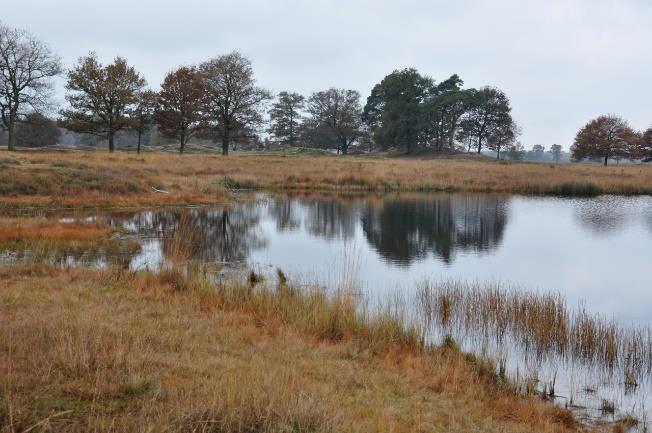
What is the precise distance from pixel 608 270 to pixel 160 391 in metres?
16.4

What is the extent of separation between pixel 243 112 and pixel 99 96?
1596cm

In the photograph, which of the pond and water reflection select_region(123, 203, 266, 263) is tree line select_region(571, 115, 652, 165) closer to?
the pond

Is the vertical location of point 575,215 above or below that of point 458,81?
below

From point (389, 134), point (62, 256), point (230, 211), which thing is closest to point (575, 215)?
point (230, 211)

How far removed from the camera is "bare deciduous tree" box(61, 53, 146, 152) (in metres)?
53.0

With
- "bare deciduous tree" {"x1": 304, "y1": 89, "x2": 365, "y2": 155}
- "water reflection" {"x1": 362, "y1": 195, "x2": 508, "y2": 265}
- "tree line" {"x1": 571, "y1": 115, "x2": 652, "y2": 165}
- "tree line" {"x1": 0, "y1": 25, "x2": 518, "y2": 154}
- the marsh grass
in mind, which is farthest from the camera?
"bare deciduous tree" {"x1": 304, "y1": 89, "x2": 365, "y2": 155}

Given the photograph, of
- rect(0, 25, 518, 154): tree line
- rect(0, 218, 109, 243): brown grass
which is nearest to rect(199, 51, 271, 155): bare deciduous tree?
rect(0, 25, 518, 154): tree line

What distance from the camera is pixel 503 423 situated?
584 centimetres

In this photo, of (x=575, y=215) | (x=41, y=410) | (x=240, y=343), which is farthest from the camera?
(x=575, y=215)

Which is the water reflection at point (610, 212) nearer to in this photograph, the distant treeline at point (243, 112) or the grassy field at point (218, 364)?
the grassy field at point (218, 364)

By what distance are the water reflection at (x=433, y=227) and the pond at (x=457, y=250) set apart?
6 centimetres

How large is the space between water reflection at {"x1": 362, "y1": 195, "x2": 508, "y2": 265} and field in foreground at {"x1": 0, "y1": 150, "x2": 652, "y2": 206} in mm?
8803

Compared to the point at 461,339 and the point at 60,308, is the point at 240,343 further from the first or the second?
the point at 461,339

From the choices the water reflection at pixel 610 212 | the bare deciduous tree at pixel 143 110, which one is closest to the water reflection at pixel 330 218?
the water reflection at pixel 610 212
